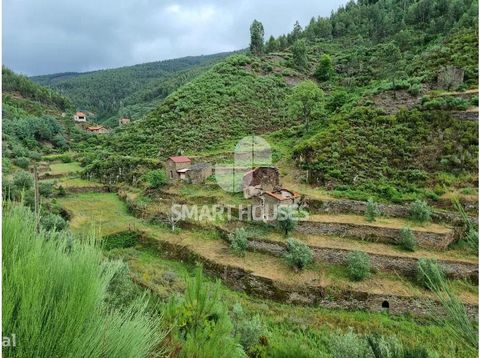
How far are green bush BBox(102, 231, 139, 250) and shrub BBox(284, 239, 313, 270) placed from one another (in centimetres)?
907

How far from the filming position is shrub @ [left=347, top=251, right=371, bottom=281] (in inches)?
575

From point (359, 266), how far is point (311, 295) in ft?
7.46

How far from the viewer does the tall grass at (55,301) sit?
6.00 ft

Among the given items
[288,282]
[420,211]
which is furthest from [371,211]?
[288,282]

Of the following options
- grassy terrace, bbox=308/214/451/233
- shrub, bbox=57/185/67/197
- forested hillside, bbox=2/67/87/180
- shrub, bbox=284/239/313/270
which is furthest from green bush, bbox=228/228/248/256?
forested hillside, bbox=2/67/87/180

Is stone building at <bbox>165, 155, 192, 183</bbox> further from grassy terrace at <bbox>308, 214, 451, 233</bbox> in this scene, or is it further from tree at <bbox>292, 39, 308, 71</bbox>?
tree at <bbox>292, 39, 308, 71</bbox>

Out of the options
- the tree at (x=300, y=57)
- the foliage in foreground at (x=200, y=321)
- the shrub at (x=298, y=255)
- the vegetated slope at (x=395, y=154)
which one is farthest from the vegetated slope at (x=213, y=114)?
the foliage in foreground at (x=200, y=321)

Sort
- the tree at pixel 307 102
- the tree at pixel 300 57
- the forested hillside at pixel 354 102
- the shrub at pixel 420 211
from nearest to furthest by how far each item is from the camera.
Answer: the shrub at pixel 420 211 → the forested hillside at pixel 354 102 → the tree at pixel 307 102 → the tree at pixel 300 57

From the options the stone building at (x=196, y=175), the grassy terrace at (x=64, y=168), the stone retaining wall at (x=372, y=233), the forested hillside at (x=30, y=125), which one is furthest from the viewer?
the forested hillside at (x=30, y=125)

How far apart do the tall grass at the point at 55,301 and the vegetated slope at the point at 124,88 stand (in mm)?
78890

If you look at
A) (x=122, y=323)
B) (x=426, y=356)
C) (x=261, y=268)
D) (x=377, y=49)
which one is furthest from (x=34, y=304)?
(x=377, y=49)

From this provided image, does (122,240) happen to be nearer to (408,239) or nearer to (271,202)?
(271,202)

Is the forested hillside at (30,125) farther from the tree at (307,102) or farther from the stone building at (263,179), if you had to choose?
the tree at (307,102)

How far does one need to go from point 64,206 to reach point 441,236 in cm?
2241
